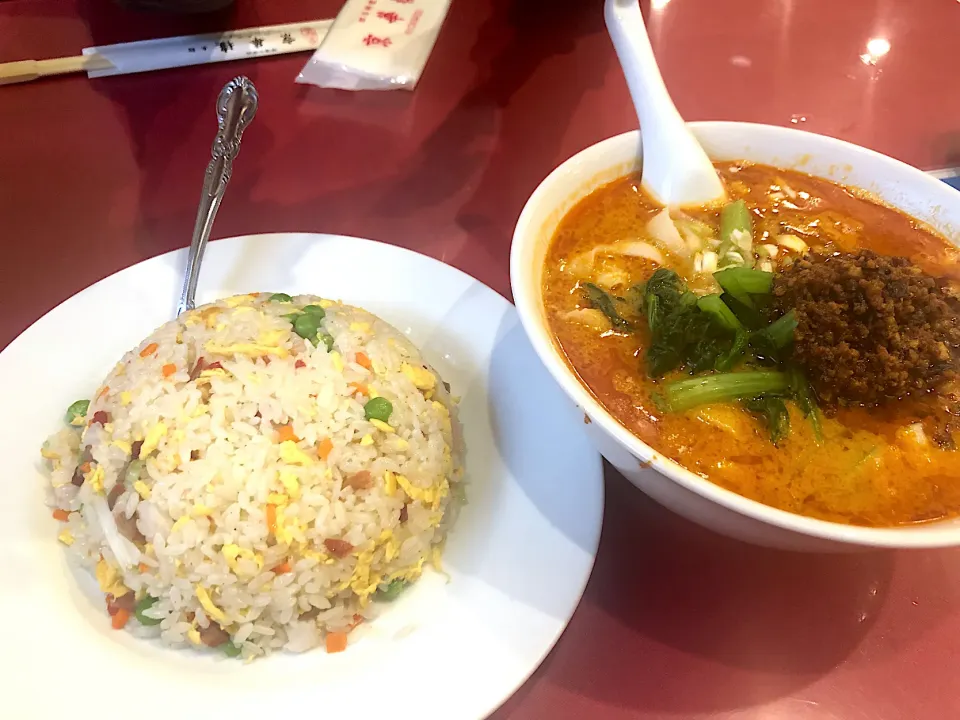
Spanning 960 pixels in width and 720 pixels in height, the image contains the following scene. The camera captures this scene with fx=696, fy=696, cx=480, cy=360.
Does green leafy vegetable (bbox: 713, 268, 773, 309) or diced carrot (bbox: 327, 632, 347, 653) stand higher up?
green leafy vegetable (bbox: 713, 268, 773, 309)

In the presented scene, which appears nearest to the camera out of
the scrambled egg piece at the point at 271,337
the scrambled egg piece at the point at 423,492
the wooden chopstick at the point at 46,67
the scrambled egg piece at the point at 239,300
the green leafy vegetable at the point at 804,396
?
the green leafy vegetable at the point at 804,396

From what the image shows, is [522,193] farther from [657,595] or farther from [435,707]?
[435,707]

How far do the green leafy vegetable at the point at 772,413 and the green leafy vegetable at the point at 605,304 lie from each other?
278mm

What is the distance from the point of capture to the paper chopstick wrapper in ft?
8.46

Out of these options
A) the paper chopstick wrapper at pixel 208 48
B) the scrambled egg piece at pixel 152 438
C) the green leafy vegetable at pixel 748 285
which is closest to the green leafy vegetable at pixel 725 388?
the green leafy vegetable at pixel 748 285

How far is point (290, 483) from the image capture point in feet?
4.42

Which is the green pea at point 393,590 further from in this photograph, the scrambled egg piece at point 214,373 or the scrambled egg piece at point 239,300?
the scrambled egg piece at point 239,300

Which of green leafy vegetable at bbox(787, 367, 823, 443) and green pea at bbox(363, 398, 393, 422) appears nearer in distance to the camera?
green leafy vegetable at bbox(787, 367, 823, 443)

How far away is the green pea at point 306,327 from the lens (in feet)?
5.19

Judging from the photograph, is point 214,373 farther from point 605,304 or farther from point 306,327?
point 605,304

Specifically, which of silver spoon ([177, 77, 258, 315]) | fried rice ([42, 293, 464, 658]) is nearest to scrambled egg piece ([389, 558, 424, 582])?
fried rice ([42, 293, 464, 658])

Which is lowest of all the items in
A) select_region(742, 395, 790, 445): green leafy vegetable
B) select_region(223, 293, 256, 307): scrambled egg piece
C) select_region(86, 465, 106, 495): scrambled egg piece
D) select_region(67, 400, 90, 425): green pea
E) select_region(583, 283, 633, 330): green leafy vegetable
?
select_region(86, 465, 106, 495): scrambled egg piece

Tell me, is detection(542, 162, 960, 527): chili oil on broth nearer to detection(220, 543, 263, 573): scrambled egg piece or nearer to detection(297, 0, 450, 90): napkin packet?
detection(220, 543, 263, 573): scrambled egg piece

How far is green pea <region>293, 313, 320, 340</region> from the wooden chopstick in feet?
5.53
